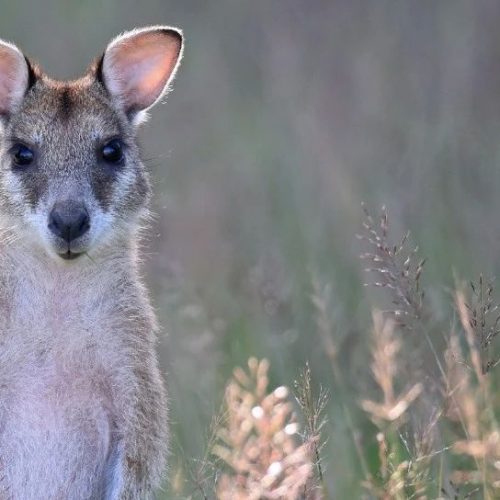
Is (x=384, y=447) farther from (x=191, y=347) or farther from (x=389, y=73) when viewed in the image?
(x=389, y=73)

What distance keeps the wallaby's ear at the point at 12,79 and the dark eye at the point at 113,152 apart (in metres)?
0.49

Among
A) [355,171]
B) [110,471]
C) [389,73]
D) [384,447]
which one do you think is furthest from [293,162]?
[384,447]

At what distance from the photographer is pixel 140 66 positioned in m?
7.80

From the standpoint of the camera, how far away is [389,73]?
12398 mm

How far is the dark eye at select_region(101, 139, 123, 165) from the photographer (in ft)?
24.1

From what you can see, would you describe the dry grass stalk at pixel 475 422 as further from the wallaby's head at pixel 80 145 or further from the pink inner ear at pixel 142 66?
the pink inner ear at pixel 142 66

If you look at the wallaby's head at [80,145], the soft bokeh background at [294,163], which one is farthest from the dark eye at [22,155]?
the soft bokeh background at [294,163]

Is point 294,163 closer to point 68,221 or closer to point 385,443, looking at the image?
point 68,221

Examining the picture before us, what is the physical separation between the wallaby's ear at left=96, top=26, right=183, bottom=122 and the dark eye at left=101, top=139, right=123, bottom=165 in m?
0.42

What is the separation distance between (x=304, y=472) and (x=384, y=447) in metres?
0.67

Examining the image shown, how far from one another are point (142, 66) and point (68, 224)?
1455 millimetres

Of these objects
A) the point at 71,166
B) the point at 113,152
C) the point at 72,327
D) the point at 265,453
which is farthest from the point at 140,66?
the point at 265,453

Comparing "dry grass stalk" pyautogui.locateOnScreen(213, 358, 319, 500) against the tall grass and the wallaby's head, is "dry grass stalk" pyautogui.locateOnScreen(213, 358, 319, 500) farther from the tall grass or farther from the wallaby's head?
the wallaby's head

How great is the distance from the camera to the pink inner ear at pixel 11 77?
289 inches
